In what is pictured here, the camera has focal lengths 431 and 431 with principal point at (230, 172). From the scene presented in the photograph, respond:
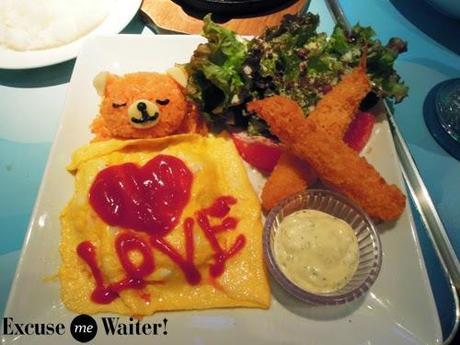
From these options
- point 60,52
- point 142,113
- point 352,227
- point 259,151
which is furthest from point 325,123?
point 60,52

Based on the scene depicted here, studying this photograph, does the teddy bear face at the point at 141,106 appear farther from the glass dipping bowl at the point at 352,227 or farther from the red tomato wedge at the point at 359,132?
the red tomato wedge at the point at 359,132

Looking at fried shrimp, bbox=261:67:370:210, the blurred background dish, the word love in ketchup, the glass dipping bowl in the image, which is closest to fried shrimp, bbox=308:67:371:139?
fried shrimp, bbox=261:67:370:210

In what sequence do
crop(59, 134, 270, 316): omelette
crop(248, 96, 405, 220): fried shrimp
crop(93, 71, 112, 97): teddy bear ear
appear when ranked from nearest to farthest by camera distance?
crop(59, 134, 270, 316): omelette, crop(248, 96, 405, 220): fried shrimp, crop(93, 71, 112, 97): teddy bear ear

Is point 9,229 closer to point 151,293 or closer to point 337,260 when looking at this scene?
point 151,293

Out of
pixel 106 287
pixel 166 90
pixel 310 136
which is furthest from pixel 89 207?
pixel 310 136

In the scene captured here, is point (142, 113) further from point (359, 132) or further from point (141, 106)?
point (359, 132)

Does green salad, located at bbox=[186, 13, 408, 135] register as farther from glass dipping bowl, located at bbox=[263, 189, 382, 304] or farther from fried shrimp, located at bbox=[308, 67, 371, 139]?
glass dipping bowl, located at bbox=[263, 189, 382, 304]
